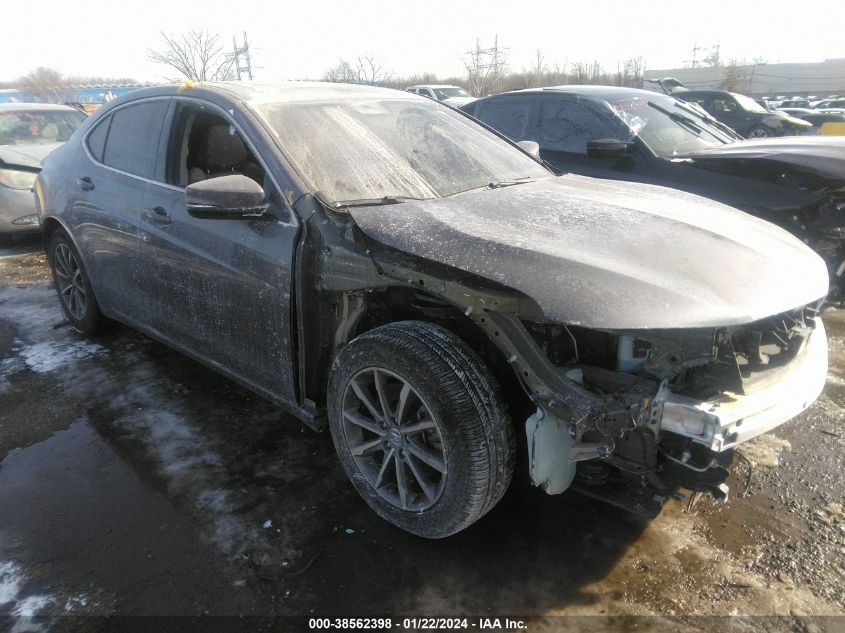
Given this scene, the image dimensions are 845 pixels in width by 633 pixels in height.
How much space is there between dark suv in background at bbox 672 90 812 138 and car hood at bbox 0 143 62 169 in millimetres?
12922

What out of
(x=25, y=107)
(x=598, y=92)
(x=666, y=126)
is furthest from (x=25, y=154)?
(x=666, y=126)

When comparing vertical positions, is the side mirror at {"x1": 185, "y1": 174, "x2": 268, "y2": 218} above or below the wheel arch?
above

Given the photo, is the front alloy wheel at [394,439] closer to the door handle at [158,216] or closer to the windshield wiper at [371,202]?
the windshield wiper at [371,202]

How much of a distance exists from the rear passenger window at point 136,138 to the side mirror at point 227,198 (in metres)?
0.99

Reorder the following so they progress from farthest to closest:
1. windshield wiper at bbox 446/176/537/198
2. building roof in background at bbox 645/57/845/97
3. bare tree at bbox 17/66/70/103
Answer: building roof in background at bbox 645/57/845/97 → bare tree at bbox 17/66/70/103 → windshield wiper at bbox 446/176/537/198

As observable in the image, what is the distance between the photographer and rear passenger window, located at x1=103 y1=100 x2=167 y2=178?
3.38 metres

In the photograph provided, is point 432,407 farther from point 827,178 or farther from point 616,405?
point 827,178

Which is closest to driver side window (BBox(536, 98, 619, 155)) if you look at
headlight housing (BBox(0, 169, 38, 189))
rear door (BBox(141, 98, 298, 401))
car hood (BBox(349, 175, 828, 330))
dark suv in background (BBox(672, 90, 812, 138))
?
car hood (BBox(349, 175, 828, 330))

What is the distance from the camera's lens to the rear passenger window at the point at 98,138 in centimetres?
382

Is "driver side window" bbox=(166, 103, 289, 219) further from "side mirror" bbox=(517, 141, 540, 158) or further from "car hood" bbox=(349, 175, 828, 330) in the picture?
"side mirror" bbox=(517, 141, 540, 158)

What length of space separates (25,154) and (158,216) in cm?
576

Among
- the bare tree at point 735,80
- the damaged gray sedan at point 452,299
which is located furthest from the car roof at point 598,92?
the bare tree at point 735,80

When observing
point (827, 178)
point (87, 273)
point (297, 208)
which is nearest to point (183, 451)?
point (297, 208)

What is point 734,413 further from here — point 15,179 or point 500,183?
point 15,179
